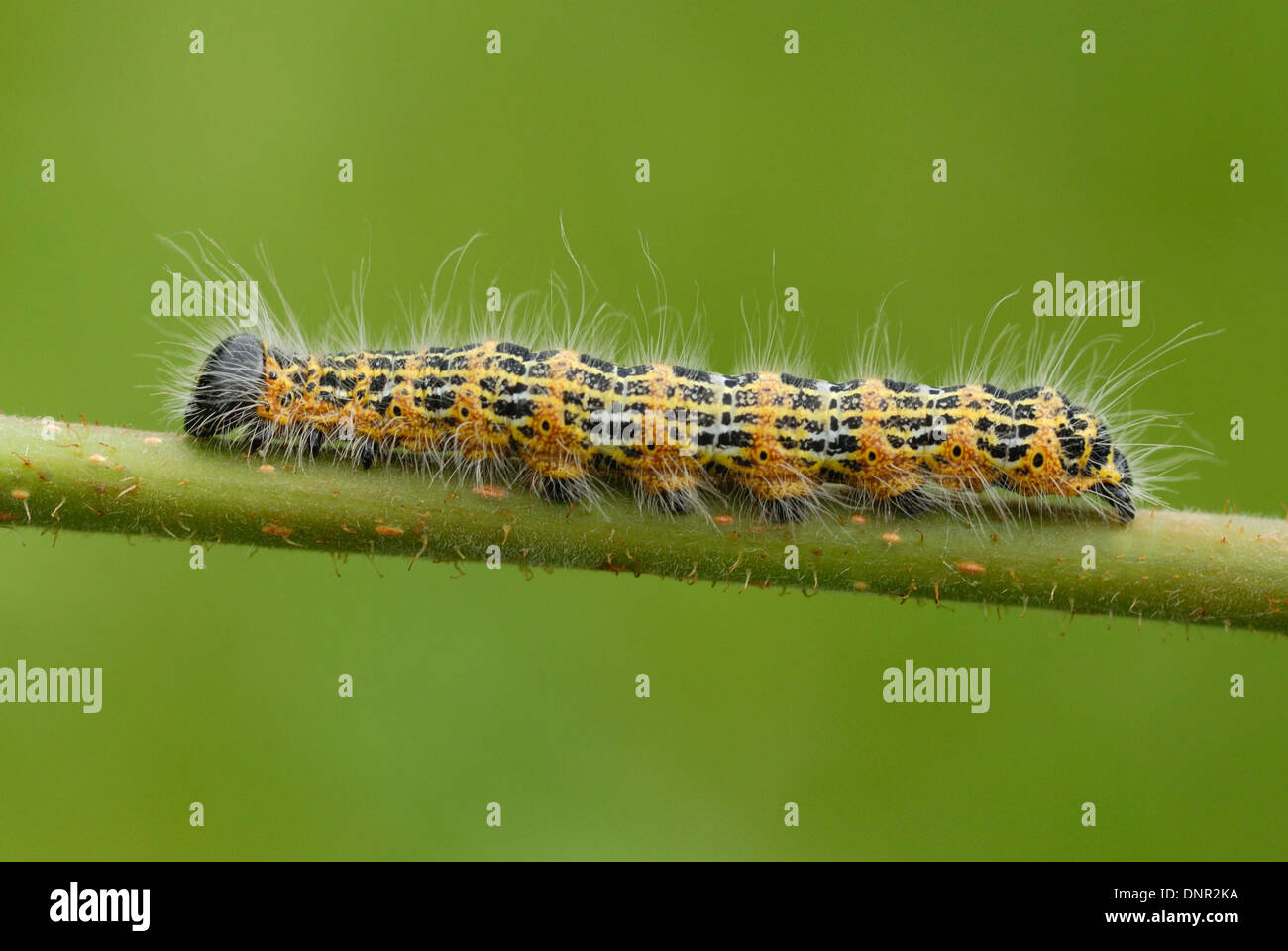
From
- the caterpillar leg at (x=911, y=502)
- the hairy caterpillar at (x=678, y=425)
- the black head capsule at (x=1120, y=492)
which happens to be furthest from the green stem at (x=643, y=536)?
the hairy caterpillar at (x=678, y=425)

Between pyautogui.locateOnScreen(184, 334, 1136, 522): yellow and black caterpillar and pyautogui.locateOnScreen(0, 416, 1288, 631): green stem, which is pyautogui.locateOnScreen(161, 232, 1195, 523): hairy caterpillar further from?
pyautogui.locateOnScreen(0, 416, 1288, 631): green stem

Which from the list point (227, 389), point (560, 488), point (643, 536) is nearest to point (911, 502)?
point (643, 536)

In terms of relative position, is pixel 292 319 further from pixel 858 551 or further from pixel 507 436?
pixel 858 551

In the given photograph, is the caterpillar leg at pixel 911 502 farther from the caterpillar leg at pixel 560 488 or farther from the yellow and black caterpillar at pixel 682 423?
the caterpillar leg at pixel 560 488

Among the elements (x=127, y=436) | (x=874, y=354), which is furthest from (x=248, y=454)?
(x=874, y=354)

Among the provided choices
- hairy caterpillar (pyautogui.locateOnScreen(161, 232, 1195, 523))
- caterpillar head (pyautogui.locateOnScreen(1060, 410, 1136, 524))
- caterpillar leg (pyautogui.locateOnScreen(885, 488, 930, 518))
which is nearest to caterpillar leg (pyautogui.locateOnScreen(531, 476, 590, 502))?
hairy caterpillar (pyautogui.locateOnScreen(161, 232, 1195, 523))

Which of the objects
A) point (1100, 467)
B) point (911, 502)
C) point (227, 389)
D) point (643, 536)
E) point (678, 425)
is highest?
point (227, 389)

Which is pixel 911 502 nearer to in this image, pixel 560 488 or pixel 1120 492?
pixel 1120 492
